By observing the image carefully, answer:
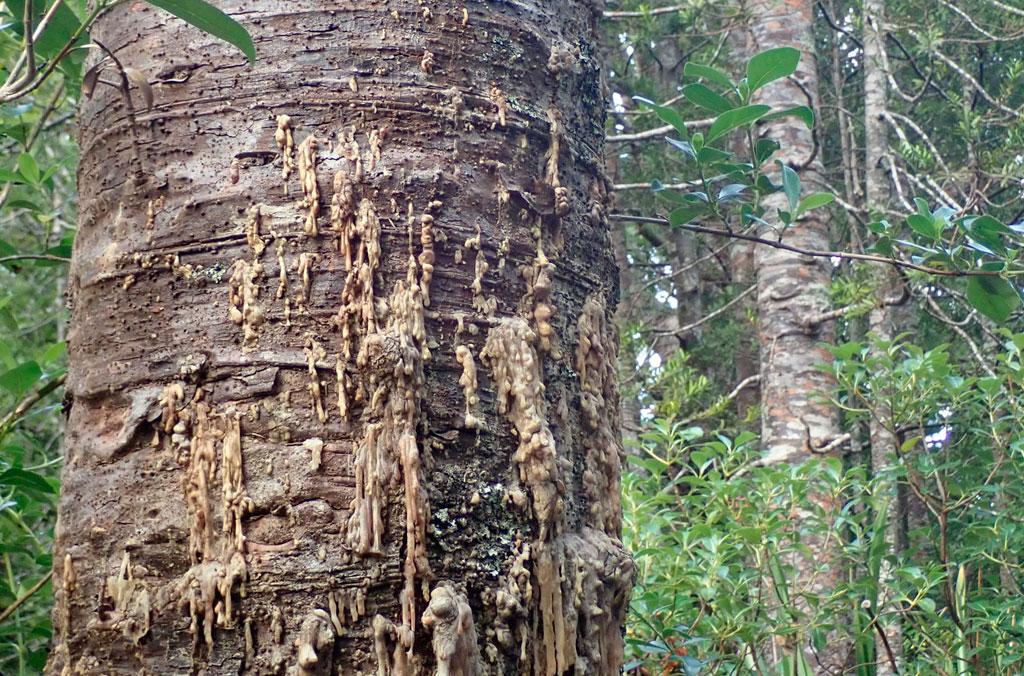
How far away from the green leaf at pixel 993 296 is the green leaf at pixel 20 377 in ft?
4.83

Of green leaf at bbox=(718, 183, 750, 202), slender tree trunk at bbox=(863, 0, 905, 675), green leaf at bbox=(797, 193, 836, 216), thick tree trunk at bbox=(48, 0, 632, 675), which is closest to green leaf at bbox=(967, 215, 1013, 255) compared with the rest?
green leaf at bbox=(797, 193, 836, 216)

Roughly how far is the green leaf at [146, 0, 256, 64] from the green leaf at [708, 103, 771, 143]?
0.69 m

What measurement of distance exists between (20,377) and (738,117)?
1.16 metres

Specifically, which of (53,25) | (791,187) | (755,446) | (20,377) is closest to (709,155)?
(791,187)

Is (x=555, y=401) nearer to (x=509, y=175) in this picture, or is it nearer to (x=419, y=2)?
(x=509, y=175)

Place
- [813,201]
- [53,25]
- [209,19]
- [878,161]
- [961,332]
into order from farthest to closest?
[878,161]
[961,332]
[813,201]
[53,25]
[209,19]

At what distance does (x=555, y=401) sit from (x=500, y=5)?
0.45m

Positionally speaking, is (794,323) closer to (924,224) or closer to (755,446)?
(755,446)

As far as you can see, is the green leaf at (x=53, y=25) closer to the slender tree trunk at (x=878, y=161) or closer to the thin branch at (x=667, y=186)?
the thin branch at (x=667, y=186)

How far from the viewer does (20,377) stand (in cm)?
145

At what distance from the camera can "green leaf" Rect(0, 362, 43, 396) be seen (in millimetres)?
1435

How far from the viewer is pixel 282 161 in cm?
94

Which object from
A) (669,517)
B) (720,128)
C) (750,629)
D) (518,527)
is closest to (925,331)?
(669,517)

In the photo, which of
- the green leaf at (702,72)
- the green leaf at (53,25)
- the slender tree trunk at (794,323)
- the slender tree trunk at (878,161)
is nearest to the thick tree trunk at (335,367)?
the green leaf at (53,25)
